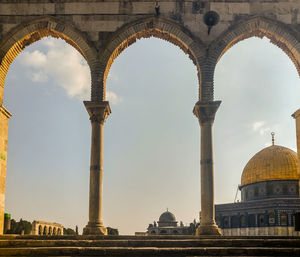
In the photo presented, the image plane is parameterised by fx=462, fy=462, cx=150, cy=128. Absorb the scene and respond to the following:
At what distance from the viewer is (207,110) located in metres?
14.5

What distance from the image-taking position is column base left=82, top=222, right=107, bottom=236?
13750 mm

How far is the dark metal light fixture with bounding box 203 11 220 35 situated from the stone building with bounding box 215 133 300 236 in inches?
1220

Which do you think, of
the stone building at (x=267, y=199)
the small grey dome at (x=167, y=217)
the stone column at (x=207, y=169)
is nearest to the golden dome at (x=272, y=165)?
the stone building at (x=267, y=199)

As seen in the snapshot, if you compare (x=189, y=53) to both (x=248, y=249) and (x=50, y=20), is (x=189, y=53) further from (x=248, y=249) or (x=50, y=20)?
(x=248, y=249)

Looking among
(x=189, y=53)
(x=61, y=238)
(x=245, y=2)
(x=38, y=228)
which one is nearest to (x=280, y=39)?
(x=245, y=2)

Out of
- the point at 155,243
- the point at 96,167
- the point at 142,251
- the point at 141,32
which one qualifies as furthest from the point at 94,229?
the point at 141,32

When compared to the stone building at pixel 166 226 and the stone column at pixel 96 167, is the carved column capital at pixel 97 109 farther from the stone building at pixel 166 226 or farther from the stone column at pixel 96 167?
the stone building at pixel 166 226

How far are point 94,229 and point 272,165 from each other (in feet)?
113

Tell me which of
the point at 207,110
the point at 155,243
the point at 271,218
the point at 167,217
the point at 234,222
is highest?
the point at 207,110

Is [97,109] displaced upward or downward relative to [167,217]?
upward

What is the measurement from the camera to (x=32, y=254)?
36.7 feet

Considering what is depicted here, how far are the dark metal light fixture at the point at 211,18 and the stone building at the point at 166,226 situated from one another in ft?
144

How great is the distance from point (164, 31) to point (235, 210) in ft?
109

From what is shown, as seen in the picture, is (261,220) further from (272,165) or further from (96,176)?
(96,176)
